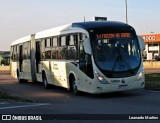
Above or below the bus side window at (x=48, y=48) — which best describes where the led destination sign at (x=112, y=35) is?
above

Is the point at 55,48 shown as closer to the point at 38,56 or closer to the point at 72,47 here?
the point at 72,47

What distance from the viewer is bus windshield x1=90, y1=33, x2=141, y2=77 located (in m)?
18.0

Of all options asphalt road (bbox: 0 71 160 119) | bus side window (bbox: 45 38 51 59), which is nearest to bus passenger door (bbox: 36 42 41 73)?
bus side window (bbox: 45 38 51 59)

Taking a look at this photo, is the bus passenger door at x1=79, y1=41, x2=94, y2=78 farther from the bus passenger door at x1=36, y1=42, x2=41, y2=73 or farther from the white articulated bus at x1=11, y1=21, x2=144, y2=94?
the bus passenger door at x1=36, y1=42, x2=41, y2=73

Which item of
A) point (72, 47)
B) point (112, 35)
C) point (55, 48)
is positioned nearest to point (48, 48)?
point (55, 48)

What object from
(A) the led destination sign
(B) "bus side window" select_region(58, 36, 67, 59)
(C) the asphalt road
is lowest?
(C) the asphalt road

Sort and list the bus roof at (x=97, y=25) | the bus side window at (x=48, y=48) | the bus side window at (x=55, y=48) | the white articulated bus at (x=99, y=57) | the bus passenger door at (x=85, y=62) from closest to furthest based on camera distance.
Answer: the white articulated bus at (x=99, y=57), the bus passenger door at (x=85, y=62), the bus roof at (x=97, y=25), the bus side window at (x=55, y=48), the bus side window at (x=48, y=48)

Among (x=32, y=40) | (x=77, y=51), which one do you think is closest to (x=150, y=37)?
(x=32, y=40)

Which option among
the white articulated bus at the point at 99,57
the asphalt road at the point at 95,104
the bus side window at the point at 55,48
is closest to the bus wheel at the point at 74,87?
the white articulated bus at the point at 99,57

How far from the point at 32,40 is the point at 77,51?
27.8 ft

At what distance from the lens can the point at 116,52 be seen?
18.2m

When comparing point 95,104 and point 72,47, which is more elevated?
point 72,47

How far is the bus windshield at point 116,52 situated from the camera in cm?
1797

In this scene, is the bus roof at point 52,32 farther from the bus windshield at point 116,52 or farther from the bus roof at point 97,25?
the bus windshield at point 116,52
